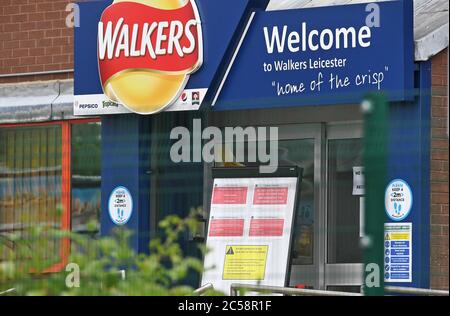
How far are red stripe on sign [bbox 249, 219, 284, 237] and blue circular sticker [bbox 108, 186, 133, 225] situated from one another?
69.1 inches

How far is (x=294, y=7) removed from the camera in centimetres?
1219

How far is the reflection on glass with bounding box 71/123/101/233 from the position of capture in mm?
9164

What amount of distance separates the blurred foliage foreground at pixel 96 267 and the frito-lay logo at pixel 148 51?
209 inches

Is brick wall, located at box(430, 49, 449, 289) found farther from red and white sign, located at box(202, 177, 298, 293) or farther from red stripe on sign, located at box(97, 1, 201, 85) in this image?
red stripe on sign, located at box(97, 1, 201, 85)

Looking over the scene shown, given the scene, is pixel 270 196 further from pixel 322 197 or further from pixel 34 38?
pixel 34 38

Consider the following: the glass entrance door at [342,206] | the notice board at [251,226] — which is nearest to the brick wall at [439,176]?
the glass entrance door at [342,206]

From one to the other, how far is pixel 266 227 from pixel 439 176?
1.42 m

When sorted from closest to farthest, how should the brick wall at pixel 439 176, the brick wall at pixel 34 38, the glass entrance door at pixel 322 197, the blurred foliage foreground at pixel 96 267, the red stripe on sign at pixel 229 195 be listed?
1. the blurred foliage foreground at pixel 96 267
2. the brick wall at pixel 439 176
3. the red stripe on sign at pixel 229 195
4. the glass entrance door at pixel 322 197
5. the brick wall at pixel 34 38

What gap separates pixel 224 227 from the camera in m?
10.6

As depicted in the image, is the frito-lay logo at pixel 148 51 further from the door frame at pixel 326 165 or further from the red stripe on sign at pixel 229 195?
the door frame at pixel 326 165

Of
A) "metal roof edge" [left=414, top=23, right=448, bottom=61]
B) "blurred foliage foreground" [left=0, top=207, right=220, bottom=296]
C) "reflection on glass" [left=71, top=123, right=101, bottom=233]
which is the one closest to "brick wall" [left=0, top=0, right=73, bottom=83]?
"reflection on glass" [left=71, top=123, right=101, bottom=233]

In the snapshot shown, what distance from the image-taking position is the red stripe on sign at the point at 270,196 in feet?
34.1

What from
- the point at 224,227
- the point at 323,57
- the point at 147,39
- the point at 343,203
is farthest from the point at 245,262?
the point at 147,39
